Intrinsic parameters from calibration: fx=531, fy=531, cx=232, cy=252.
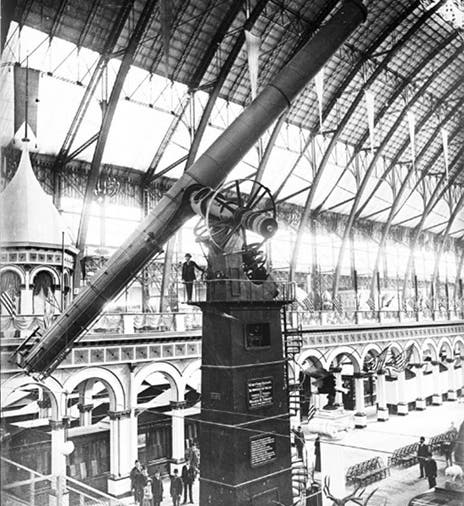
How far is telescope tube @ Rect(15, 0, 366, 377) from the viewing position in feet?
33.5

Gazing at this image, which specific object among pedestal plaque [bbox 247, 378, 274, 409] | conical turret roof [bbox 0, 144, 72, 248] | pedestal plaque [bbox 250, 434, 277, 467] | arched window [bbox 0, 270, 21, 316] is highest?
conical turret roof [bbox 0, 144, 72, 248]

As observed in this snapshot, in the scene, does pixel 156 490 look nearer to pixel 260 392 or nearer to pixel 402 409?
pixel 260 392

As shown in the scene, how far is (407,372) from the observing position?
95.8ft

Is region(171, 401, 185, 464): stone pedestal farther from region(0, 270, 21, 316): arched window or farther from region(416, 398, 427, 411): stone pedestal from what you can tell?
region(416, 398, 427, 411): stone pedestal

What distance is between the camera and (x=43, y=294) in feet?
50.0

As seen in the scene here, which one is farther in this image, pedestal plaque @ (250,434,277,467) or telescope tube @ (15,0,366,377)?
telescope tube @ (15,0,366,377)

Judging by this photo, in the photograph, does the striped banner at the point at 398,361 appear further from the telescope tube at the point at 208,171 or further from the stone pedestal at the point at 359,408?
the telescope tube at the point at 208,171

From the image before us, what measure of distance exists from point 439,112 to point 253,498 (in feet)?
80.3

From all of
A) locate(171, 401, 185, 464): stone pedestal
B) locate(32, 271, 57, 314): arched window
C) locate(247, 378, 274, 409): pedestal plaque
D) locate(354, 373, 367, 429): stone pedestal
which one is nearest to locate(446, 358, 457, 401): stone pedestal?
locate(354, 373, 367, 429): stone pedestal

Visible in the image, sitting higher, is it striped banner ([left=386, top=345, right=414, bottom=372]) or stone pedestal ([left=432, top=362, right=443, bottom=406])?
striped banner ([left=386, top=345, right=414, bottom=372])

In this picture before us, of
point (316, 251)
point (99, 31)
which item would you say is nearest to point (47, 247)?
point (99, 31)

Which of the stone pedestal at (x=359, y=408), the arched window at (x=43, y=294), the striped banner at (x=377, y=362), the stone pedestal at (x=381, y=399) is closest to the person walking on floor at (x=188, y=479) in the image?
the arched window at (x=43, y=294)

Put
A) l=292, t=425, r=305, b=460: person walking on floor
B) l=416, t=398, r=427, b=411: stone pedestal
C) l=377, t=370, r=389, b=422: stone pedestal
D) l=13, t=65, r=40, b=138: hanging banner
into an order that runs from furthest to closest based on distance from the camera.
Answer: l=416, t=398, r=427, b=411: stone pedestal
l=377, t=370, r=389, b=422: stone pedestal
l=13, t=65, r=40, b=138: hanging banner
l=292, t=425, r=305, b=460: person walking on floor

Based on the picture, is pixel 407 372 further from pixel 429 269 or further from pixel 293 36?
pixel 293 36
